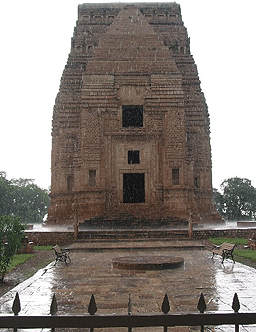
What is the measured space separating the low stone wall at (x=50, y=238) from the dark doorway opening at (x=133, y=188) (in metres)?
8.46

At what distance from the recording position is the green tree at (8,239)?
32.8ft

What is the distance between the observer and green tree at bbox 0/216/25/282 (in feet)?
32.8

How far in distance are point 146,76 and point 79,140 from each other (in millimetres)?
5855

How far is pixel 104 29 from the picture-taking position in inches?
1107

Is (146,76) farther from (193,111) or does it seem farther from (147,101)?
(193,111)

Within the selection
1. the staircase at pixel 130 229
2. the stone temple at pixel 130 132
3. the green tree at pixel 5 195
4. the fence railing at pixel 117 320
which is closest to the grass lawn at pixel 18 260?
the staircase at pixel 130 229

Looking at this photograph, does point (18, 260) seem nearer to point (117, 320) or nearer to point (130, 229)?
point (130, 229)

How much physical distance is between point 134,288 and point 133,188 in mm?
18407

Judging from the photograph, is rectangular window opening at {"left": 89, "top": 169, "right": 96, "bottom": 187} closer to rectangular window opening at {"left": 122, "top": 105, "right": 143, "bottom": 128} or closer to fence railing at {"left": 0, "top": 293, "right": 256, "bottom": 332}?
rectangular window opening at {"left": 122, "top": 105, "right": 143, "bottom": 128}

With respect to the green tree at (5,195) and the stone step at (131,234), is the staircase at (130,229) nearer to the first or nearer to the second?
the stone step at (131,234)

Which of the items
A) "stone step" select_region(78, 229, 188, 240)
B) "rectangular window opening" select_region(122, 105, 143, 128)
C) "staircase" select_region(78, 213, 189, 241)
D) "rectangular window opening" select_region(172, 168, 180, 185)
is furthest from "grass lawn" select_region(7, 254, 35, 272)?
"rectangular window opening" select_region(122, 105, 143, 128)

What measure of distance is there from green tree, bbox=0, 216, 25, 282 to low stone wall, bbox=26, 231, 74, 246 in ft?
20.0

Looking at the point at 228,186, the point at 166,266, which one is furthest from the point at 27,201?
the point at 166,266

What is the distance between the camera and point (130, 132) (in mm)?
23453
